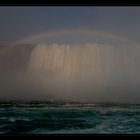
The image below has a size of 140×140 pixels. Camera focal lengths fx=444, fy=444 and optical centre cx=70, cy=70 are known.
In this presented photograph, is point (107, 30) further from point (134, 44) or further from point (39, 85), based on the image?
point (39, 85)

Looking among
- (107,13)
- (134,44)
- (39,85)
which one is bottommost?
(39,85)

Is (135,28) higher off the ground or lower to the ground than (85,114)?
higher
